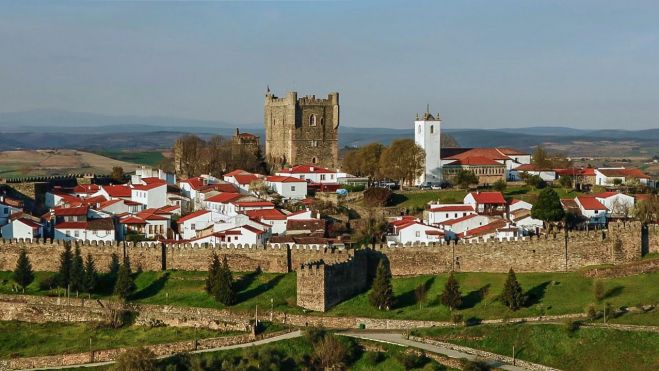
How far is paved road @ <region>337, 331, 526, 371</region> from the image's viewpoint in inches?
1293

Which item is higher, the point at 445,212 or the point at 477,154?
the point at 477,154

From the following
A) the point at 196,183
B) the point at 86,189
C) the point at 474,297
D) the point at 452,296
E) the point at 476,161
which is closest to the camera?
the point at 452,296

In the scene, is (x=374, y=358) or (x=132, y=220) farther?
(x=132, y=220)

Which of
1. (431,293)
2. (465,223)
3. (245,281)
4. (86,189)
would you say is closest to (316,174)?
(86,189)

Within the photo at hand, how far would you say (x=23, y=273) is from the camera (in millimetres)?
43688

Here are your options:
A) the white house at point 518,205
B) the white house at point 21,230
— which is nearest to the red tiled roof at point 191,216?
the white house at point 21,230

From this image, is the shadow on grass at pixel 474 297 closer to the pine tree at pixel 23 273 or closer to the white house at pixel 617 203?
the white house at pixel 617 203

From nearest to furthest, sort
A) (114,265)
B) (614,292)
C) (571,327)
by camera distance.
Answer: (571,327)
(614,292)
(114,265)

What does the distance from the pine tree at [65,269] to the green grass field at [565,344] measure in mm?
15017

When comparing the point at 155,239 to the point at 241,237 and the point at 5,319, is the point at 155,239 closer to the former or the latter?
the point at 241,237

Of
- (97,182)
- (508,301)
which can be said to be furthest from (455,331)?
(97,182)

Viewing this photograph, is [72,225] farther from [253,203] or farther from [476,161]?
[476,161]

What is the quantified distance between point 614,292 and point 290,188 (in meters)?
24.9

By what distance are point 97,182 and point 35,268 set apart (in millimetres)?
28243
